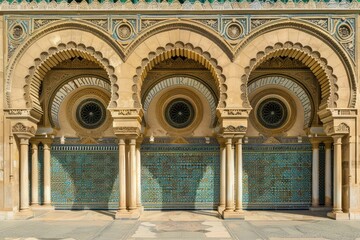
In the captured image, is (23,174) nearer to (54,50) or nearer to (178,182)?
(54,50)

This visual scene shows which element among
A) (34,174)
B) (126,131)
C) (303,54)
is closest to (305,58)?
(303,54)

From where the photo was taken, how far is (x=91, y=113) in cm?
1078

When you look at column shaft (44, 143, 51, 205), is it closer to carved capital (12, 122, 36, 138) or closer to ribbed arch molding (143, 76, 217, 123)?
carved capital (12, 122, 36, 138)

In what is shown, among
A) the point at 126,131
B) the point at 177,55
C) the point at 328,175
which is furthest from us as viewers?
the point at 328,175

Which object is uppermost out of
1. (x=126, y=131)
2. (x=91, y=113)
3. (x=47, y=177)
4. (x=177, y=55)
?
(x=177, y=55)

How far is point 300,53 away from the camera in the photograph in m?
9.05

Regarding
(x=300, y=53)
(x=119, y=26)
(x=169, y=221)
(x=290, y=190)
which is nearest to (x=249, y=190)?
(x=290, y=190)

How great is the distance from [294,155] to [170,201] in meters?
3.60

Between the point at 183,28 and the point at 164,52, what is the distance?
0.72 m

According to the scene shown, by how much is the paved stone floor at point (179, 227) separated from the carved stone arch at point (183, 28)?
12.6ft

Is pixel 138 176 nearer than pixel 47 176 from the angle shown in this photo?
Yes

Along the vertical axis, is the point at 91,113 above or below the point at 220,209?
above

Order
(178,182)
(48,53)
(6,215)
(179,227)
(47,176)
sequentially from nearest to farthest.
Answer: (179,227) → (6,215) → (48,53) → (47,176) → (178,182)

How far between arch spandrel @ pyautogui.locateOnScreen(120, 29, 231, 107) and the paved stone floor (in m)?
2.87
